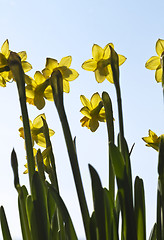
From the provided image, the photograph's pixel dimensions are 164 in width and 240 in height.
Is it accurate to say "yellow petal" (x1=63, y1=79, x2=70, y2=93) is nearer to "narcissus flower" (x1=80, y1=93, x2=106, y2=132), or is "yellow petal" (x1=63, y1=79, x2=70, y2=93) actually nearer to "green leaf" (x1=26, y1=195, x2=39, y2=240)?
"narcissus flower" (x1=80, y1=93, x2=106, y2=132)

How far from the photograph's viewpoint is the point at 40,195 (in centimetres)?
99

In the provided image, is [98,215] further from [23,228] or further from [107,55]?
[107,55]

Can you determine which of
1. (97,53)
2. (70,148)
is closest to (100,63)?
(97,53)

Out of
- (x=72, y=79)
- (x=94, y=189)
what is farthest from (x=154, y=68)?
(x=94, y=189)

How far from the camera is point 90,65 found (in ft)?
4.17

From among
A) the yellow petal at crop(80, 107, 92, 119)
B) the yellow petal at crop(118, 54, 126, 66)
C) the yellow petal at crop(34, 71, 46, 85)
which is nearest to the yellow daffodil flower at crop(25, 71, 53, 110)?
the yellow petal at crop(34, 71, 46, 85)

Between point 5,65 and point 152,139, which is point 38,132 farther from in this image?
point 152,139

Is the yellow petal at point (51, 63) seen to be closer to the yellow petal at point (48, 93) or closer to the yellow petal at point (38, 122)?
the yellow petal at point (48, 93)

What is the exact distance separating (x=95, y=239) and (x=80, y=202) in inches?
3.9

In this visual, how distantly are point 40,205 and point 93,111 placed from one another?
39cm

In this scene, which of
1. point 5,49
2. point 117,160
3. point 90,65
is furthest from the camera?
point 90,65

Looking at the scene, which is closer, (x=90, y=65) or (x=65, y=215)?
(x=65, y=215)

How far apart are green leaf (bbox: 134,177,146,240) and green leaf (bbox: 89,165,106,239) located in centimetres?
13

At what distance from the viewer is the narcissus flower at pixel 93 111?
127 cm
